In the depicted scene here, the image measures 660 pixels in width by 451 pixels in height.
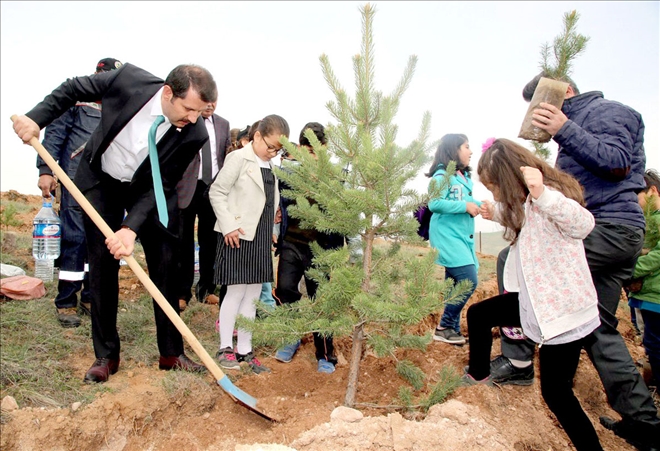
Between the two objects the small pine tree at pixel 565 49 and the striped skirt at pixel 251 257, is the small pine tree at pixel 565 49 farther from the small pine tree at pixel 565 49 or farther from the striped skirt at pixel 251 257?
the striped skirt at pixel 251 257

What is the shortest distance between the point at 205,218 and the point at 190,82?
198cm

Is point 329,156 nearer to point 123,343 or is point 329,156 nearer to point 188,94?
point 188,94

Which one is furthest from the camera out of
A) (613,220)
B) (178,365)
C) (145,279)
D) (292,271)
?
(292,271)

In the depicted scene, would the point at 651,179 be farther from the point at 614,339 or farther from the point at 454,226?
the point at 614,339

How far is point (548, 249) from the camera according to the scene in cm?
222

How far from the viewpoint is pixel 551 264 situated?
7.24 feet

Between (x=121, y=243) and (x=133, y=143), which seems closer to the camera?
(x=121, y=243)

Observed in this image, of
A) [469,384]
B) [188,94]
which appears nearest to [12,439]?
[188,94]

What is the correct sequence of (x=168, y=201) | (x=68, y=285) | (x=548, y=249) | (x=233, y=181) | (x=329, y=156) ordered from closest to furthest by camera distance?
(x=548, y=249) → (x=329, y=156) → (x=168, y=201) → (x=233, y=181) → (x=68, y=285)

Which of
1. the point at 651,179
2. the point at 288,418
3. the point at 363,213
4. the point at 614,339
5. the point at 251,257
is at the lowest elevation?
the point at 288,418

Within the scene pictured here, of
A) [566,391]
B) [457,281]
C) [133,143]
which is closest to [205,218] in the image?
[133,143]

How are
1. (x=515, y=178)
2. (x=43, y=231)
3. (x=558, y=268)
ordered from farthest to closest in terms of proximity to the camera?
(x=43, y=231) < (x=515, y=178) < (x=558, y=268)

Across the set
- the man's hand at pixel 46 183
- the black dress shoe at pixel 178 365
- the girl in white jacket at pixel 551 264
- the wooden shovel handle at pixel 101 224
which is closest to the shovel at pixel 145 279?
the wooden shovel handle at pixel 101 224

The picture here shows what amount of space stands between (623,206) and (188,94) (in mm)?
2316
